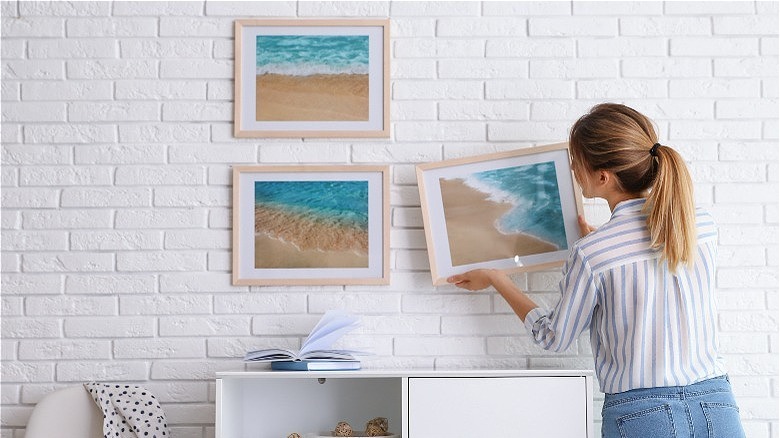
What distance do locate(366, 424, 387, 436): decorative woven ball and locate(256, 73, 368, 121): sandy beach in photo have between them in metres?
0.90

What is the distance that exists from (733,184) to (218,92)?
62.3 inches

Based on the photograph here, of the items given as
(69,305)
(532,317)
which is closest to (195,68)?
(69,305)

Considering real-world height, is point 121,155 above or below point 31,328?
above

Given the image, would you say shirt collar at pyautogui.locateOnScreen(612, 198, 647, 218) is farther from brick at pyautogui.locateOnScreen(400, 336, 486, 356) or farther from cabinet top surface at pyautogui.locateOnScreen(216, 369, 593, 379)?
brick at pyautogui.locateOnScreen(400, 336, 486, 356)

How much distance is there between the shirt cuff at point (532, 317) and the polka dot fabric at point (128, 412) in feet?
3.45

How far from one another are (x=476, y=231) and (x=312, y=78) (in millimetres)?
681

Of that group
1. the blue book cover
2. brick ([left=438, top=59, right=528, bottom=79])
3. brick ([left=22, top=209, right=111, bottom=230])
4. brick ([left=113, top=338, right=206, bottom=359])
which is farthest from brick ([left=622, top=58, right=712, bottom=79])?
brick ([left=22, top=209, right=111, bottom=230])

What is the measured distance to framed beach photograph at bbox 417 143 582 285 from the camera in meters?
2.43

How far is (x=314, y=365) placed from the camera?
222cm

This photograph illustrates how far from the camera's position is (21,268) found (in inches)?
98.4

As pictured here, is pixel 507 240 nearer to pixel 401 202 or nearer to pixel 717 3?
pixel 401 202

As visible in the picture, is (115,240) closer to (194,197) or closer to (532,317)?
(194,197)

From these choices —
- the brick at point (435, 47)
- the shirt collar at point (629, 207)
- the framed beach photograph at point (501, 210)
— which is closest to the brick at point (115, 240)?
the framed beach photograph at point (501, 210)

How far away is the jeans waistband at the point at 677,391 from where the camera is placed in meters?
1.94
